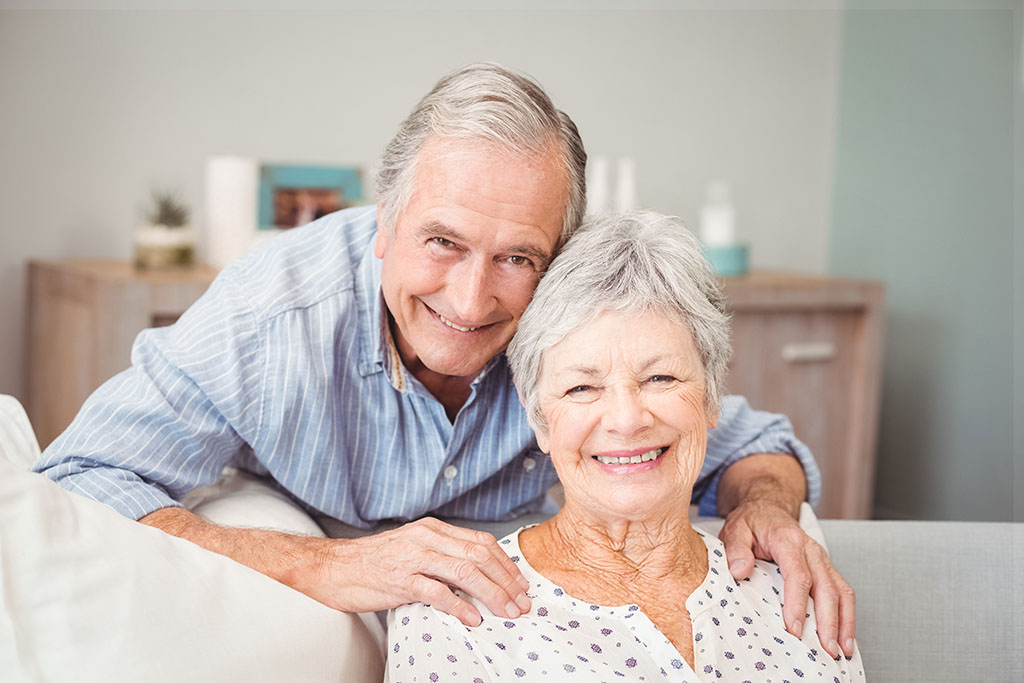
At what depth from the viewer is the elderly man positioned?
134 centimetres

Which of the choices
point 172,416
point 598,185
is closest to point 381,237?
point 172,416

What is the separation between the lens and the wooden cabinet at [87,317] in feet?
8.11

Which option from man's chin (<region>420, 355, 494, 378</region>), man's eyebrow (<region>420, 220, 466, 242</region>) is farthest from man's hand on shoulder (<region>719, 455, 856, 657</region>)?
man's eyebrow (<region>420, 220, 466, 242</region>)

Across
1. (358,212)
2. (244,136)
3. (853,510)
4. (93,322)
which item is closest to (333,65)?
(244,136)

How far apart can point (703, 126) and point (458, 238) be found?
8.25 ft

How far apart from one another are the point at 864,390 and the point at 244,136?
2.20 meters

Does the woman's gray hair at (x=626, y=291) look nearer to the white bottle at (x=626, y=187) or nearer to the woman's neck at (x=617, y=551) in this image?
the woman's neck at (x=617, y=551)

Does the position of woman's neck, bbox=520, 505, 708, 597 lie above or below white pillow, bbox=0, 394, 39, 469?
below

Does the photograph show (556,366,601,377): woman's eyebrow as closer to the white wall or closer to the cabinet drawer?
the cabinet drawer

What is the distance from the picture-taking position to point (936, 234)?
3.43m

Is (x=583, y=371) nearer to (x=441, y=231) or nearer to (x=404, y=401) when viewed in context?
(x=441, y=231)

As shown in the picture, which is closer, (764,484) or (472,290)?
(472,290)

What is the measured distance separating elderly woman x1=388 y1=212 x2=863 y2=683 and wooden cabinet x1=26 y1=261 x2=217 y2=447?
1459 millimetres

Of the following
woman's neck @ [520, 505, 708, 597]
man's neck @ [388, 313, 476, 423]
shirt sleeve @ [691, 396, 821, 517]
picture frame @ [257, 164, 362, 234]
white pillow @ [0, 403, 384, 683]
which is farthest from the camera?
picture frame @ [257, 164, 362, 234]
